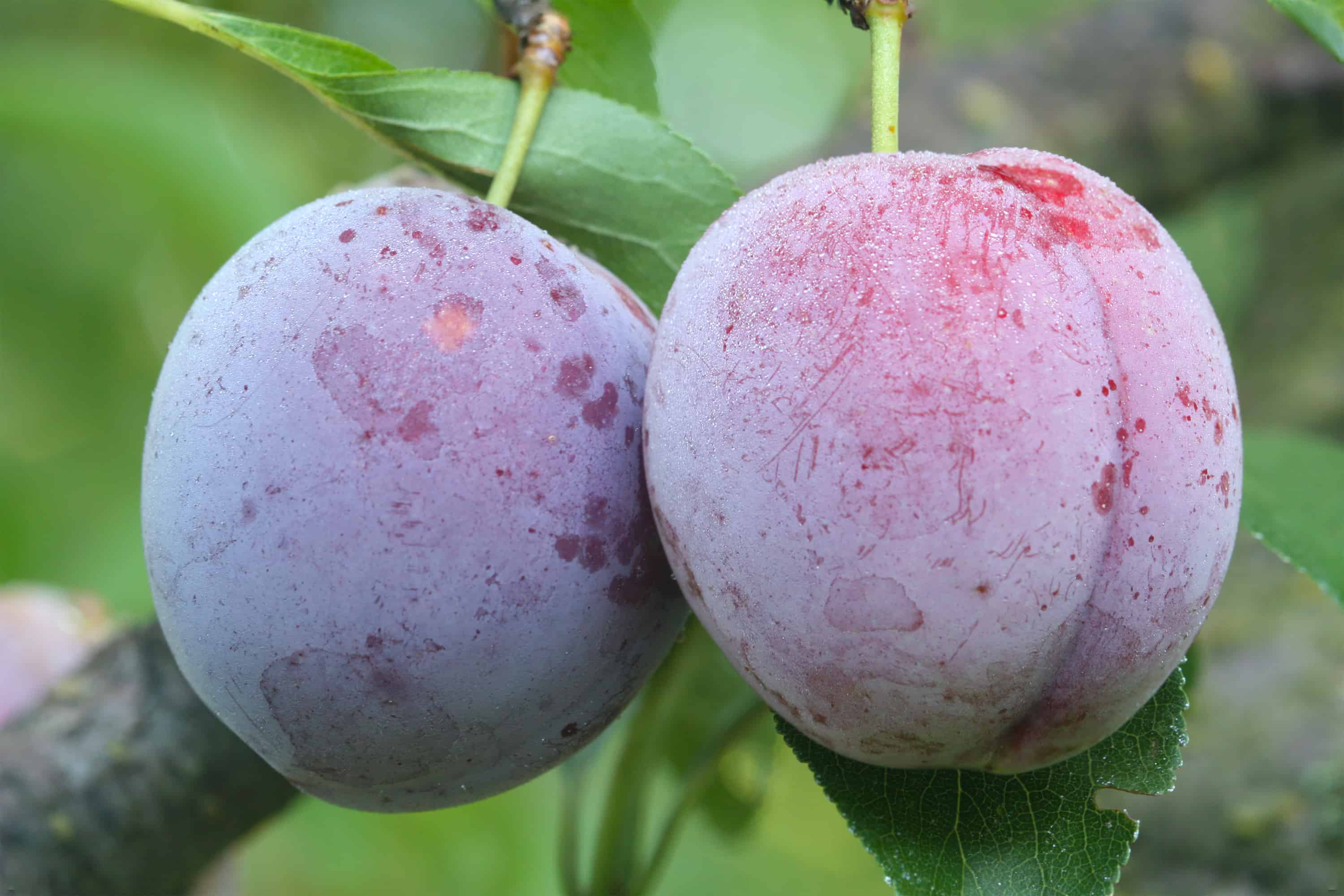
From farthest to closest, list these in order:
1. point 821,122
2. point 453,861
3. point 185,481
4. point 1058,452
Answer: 1. point 821,122
2. point 453,861
3. point 185,481
4. point 1058,452

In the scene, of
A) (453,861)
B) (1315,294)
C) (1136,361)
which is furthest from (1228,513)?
(453,861)

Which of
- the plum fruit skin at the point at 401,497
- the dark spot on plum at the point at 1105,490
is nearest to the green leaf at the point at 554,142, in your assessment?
the plum fruit skin at the point at 401,497

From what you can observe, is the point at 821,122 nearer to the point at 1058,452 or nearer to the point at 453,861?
the point at 453,861

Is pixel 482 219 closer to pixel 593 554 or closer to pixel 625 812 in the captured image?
pixel 593 554

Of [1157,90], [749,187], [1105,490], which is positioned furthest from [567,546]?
[1157,90]

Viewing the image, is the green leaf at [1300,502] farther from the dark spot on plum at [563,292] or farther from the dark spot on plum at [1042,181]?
the dark spot on plum at [563,292]

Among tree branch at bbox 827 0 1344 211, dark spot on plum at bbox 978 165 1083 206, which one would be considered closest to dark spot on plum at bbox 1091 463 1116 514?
dark spot on plum at bbox 978 165 1083 206
